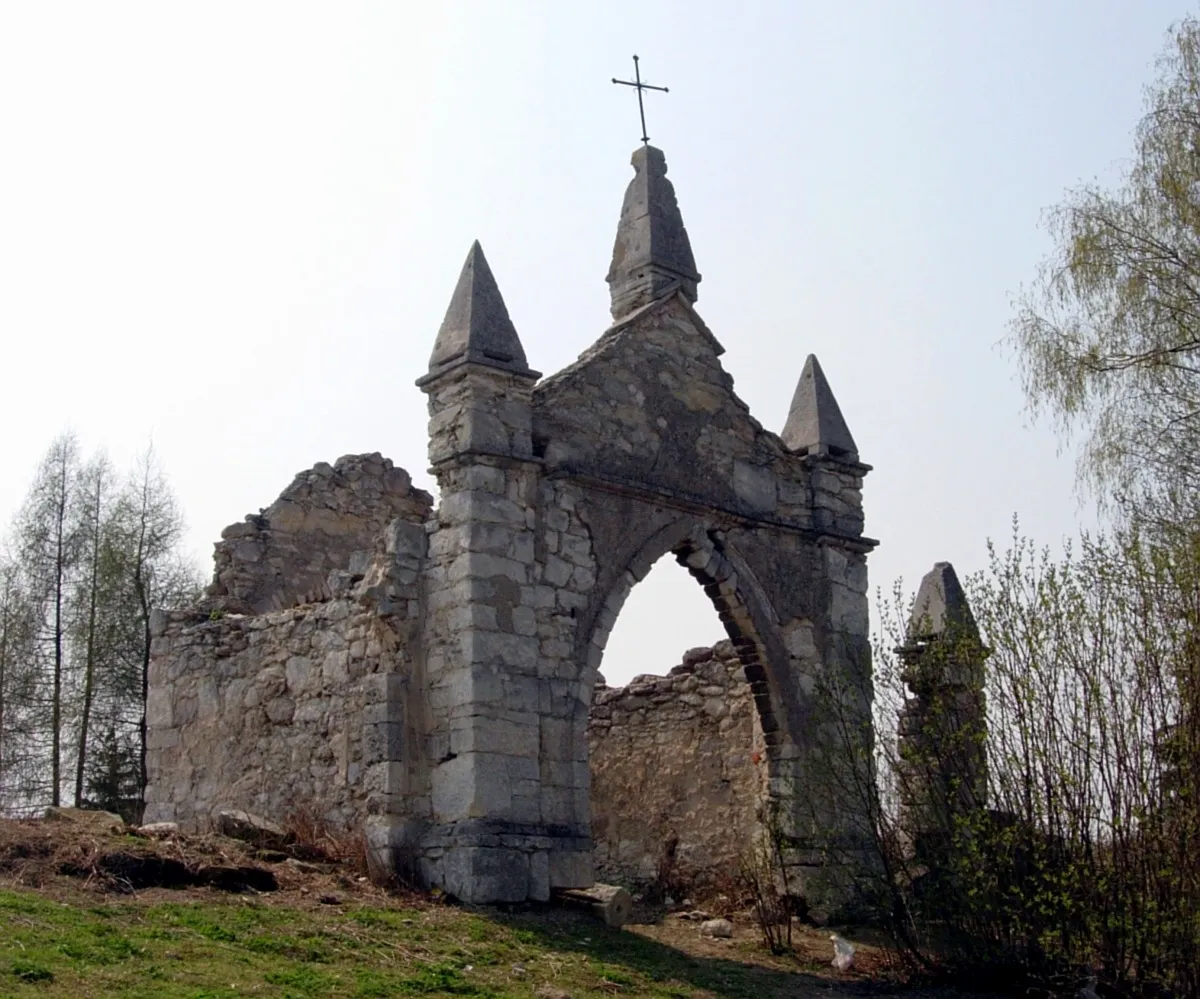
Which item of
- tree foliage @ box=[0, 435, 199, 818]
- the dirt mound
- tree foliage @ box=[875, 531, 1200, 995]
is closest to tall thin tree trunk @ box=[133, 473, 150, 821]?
tree foliage @ box=[0, 435, 199, 818]

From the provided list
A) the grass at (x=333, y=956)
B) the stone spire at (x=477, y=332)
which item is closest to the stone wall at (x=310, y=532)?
the stone spire at (x=477, y=332)

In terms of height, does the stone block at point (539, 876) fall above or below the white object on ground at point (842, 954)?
above

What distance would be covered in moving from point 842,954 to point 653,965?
2.02 meters

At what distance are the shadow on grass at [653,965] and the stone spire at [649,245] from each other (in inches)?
218

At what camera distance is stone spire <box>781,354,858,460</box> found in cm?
1490

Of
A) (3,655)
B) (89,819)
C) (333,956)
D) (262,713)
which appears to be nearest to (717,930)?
(333,956)

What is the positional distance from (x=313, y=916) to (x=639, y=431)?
5050 mm

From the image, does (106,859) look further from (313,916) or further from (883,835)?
(883,835)

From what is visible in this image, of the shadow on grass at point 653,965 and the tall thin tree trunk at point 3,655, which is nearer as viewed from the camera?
the shadow on grass at point 653,965

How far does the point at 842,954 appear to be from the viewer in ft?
38.4

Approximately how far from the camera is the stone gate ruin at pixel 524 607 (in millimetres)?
11422

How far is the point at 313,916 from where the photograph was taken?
388 inches

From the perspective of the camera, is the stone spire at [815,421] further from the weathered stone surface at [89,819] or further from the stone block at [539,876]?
the weathered stone surface at [89,819]

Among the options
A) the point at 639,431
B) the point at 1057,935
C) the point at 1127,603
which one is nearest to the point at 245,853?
the point at 639,431
